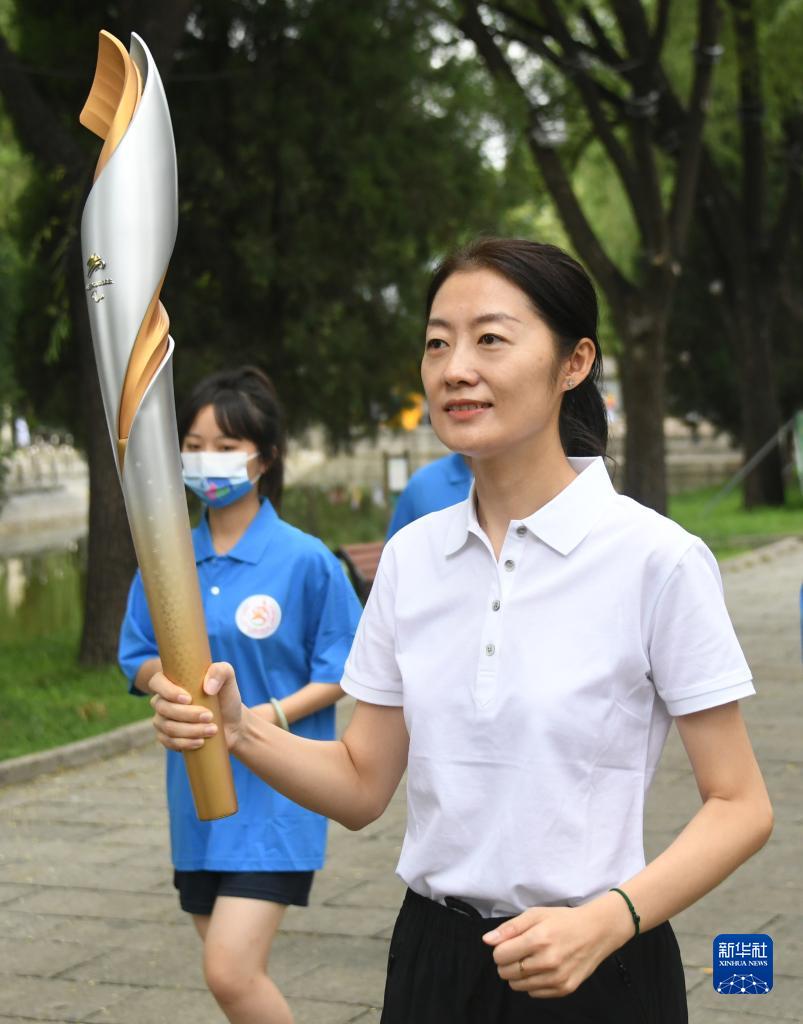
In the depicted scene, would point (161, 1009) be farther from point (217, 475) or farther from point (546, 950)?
point (546, 950)

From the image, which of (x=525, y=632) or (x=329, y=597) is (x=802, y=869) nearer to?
(x=329, y=597)

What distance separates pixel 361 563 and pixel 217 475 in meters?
8.53

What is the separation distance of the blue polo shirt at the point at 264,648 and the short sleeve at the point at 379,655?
59.3 inches

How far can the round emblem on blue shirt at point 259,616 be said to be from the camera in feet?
13.7

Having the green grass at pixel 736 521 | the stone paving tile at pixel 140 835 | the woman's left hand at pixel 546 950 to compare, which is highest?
the woman's left hand at pixel 546 950

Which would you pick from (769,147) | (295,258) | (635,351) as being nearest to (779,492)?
(769,147)

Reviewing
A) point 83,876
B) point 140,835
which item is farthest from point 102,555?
point 83,876

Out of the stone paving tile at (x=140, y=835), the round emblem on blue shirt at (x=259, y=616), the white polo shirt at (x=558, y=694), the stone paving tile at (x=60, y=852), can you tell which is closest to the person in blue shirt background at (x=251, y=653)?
the round emblem on blue shirt at (x=259, y=616)

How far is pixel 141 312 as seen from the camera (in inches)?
76.9

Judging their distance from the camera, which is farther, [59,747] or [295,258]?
[295,258]

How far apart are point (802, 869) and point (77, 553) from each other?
18391 millimetres

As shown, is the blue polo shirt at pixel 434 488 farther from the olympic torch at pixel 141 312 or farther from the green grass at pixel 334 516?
the green grass at pixel 334 516

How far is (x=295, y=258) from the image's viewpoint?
1582 centimetres

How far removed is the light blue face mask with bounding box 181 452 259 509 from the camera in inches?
169
